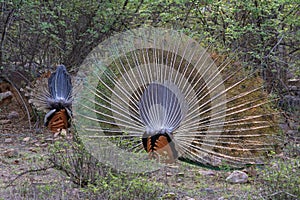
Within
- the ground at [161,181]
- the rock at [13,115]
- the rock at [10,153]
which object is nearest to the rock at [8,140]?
the ground at [161,181]

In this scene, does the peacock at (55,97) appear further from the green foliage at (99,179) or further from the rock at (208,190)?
the rock at (208,190)

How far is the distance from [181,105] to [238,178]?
1.06 metres

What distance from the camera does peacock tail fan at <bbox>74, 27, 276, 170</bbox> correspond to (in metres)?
5.05

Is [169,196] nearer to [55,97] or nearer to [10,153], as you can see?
[10,153]

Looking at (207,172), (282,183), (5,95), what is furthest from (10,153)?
(282,183)

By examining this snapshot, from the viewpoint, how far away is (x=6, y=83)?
8297 millimetres

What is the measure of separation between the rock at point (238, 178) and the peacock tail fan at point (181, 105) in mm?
316

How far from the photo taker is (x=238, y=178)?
470 centimetres

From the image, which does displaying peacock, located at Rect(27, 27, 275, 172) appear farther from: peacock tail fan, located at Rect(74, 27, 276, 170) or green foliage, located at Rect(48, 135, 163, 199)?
green foliage, located at Rect(48, 135, 163, 199)

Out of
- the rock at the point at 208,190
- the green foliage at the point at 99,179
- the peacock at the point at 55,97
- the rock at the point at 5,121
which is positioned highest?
the peacock at the point at 55,97

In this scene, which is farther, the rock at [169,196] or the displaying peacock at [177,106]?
the displaying peacock at [177,106]

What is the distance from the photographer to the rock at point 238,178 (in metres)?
4.68

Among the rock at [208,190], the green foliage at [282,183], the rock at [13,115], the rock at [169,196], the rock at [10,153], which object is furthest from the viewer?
the rock at [13,115]

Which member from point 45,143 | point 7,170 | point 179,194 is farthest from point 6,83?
point 179,194
